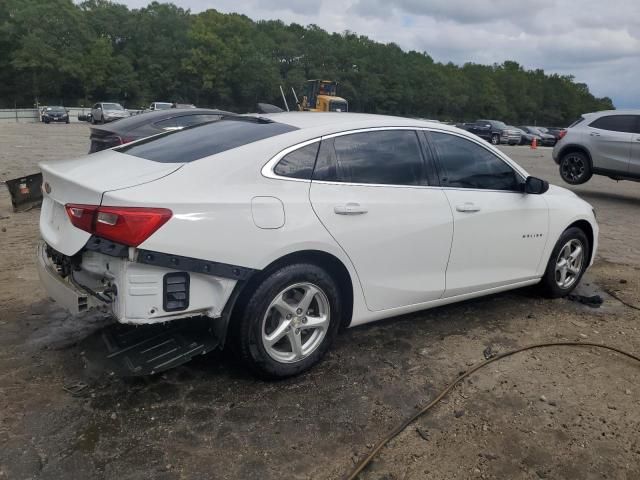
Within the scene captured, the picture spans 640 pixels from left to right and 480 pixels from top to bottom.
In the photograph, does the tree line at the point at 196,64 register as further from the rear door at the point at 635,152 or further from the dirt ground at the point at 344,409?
the dirt ground at the point at 344,409

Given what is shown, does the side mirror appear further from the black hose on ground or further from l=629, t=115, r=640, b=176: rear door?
l=629, t=115, r=640, b=176: rear door

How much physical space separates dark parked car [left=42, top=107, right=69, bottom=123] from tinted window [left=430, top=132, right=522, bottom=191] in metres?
44.0

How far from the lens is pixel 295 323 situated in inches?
135

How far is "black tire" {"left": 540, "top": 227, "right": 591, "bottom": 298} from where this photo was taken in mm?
5062

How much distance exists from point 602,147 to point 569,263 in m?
→ 7.87

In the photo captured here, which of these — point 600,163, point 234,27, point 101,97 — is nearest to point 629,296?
point 600,163

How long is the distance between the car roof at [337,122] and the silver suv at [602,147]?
881 cm

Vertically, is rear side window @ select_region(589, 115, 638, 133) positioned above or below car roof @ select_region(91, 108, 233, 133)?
above

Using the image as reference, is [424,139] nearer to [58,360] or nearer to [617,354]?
[617,354]

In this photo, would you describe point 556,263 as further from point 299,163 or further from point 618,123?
point 618,123

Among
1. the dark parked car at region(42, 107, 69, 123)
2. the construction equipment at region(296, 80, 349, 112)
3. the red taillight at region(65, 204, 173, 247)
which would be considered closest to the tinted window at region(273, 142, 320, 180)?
the red taillight at region(65, 204, 173, 247)

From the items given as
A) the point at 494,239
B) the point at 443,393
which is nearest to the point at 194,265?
the point at 443,393

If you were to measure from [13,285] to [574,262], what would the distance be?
5015mm

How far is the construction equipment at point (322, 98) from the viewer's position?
1304 inches
